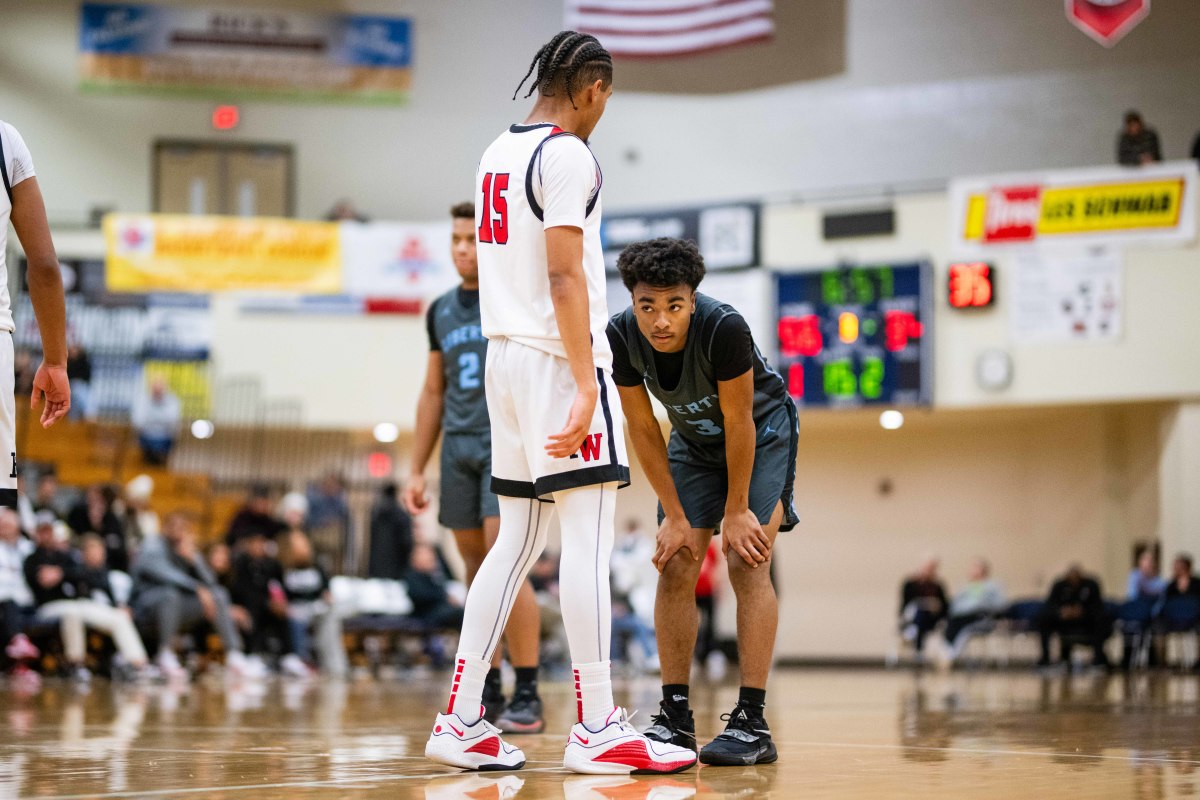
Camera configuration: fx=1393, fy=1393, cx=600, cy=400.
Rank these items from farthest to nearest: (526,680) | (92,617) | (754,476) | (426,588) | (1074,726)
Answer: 1. (426,588)
2. (92,617)
3. (1074,726)
4. (526,680)
5. (754,476)

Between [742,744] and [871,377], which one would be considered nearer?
[742,744]

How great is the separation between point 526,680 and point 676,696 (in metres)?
1.25

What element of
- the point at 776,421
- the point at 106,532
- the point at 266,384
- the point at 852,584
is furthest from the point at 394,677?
the point at 776,421

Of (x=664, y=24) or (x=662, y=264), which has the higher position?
(x=664, y=24)

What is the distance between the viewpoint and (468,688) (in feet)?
12.3

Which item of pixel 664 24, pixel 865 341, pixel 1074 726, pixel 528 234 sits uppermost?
pixel 664 24

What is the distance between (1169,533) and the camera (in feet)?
51.2

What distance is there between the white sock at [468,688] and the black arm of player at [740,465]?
0.79 metres

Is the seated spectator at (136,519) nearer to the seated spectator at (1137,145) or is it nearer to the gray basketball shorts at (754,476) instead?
the gray basketball shorts at (754,476)

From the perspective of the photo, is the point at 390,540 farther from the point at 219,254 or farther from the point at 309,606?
the point at 219,254

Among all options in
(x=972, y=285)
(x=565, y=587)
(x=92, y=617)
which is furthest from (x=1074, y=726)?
(x=972, y=285)

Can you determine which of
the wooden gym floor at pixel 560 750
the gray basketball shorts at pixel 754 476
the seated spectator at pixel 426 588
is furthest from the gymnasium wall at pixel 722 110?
the gray basketball shorts at pixel 754 476

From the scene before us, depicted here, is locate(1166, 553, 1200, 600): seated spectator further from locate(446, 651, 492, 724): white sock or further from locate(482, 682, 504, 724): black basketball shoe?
locate(446, 651, 492, 724): white sock

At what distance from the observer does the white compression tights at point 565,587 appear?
144 inches
